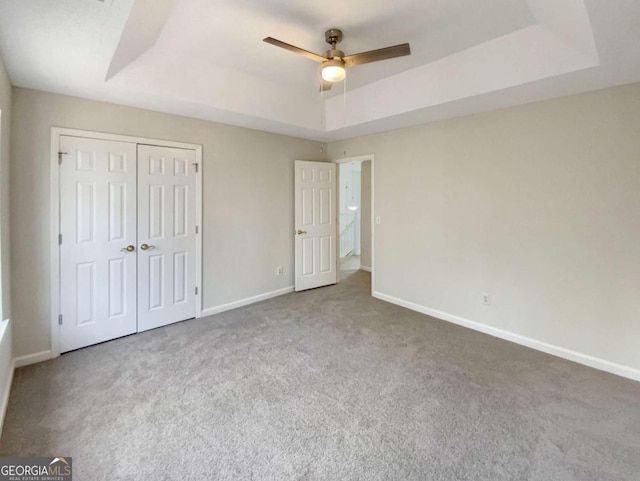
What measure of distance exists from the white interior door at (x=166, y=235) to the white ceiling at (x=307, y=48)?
62cm

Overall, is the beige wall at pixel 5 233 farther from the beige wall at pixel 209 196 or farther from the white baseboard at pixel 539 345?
the white baseboard at pixel 539 345

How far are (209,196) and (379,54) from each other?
2579 mm

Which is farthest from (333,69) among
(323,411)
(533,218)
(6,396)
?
(6,396)

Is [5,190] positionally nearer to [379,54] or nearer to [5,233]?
[5,233]

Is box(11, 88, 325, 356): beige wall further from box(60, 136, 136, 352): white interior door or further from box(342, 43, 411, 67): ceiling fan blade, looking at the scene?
box(342, 43, 411, 67): ceiling fan blade

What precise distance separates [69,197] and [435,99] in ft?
12.2

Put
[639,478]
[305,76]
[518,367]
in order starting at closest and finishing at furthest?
[639,478], [518,367], [305,76]

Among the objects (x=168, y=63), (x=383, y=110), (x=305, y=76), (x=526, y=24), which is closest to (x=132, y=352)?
(x=168, y=63)

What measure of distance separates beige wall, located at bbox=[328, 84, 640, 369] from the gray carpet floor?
0.44m

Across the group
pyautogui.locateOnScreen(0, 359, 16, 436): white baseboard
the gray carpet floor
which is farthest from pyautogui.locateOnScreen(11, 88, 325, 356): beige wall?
the gray carpet floor

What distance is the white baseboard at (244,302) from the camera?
3952 millimetres

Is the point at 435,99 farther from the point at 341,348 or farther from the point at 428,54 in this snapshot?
the point at 341,348

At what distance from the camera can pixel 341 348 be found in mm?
3053

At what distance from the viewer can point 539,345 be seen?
3045 millimetres
